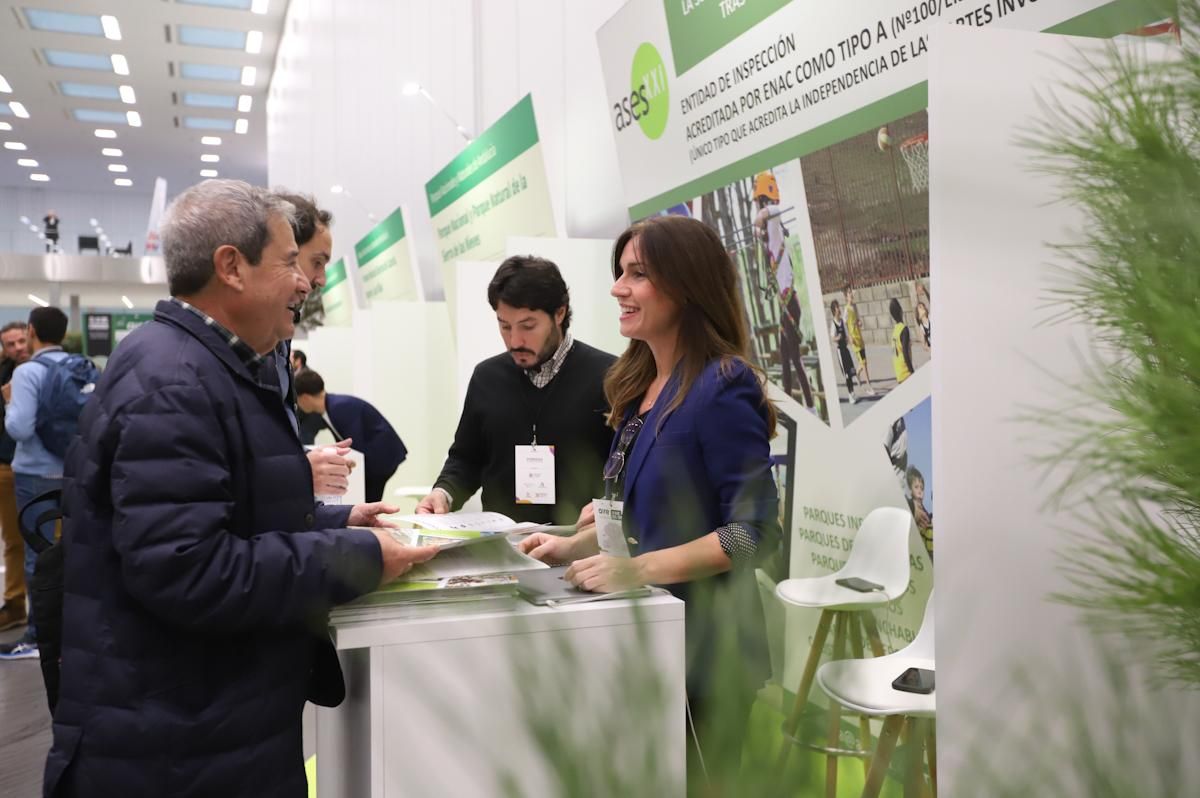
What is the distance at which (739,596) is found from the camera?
296mm

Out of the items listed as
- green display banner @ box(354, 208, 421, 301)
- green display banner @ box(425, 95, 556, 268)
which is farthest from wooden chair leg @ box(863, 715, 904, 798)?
green display banner @ box(354, 208, 421, 301)

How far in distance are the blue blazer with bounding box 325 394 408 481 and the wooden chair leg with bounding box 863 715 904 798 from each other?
9.45 ft

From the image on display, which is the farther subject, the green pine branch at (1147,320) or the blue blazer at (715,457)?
the blue blazer at (715,457)

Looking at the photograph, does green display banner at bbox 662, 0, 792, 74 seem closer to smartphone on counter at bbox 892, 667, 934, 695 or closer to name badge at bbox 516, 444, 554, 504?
name badge at bbox 516, 444, 554, 504

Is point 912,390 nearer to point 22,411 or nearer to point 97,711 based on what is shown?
point 97,711

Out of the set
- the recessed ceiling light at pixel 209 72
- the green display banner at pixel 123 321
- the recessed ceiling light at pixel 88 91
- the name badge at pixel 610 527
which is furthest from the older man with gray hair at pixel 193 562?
the green display banner at pixel 123 321

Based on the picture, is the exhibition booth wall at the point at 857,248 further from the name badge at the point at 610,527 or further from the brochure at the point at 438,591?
the brochure at the point at 438,591

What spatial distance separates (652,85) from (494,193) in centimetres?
173

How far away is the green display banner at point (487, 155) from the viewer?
4.66 metres

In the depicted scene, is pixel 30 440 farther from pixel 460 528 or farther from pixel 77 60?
pixel 77 60

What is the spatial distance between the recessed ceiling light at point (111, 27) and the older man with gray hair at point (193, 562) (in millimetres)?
14430

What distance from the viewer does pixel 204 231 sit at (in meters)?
1.48

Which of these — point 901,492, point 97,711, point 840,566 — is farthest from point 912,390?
point 97,711

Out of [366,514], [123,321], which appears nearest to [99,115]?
[123,321]
